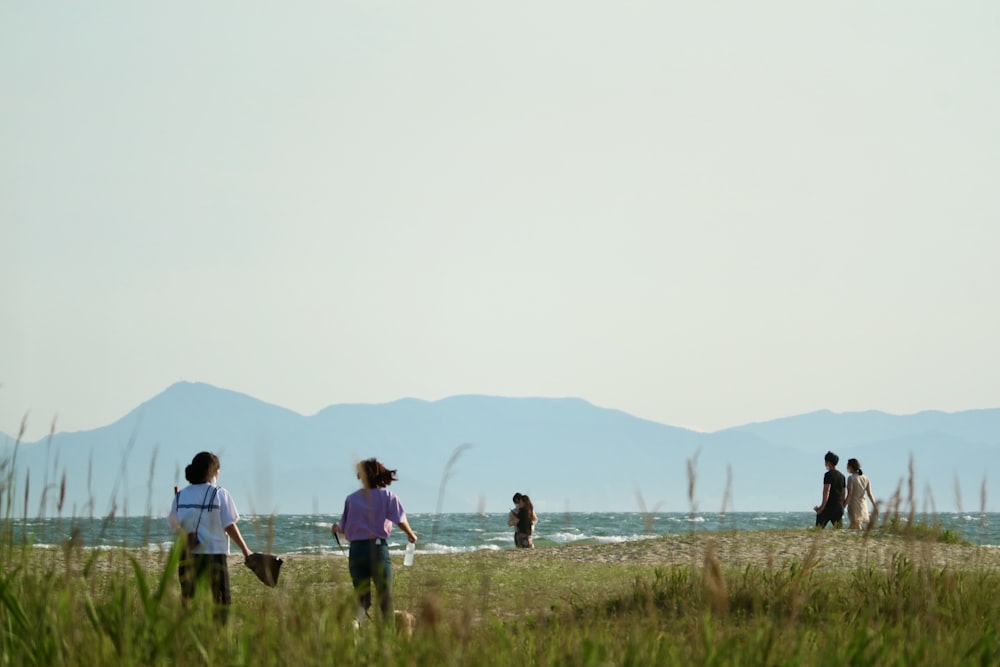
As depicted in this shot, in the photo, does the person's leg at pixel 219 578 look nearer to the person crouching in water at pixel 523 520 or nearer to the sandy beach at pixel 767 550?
the sandy beach at pixel 767 550

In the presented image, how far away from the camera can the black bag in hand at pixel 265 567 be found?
27.0ft

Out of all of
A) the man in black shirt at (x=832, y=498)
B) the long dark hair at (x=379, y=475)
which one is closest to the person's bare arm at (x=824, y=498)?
the man in black shirt at (x=832, y=498)

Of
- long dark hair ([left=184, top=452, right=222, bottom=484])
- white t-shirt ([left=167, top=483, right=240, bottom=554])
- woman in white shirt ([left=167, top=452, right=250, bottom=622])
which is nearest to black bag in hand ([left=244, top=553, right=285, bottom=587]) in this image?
woman in white shirt ([left=167, top=452, right=250, bottom=622])

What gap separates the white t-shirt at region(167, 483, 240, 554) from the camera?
9180mm

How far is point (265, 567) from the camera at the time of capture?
27.6ft

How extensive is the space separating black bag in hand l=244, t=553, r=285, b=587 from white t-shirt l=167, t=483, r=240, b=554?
56 centimetres

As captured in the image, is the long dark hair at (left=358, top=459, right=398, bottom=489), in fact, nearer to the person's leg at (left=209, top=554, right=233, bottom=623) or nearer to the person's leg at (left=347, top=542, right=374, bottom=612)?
the person's leg at (left=347, top=542, right=374, bottom=612)

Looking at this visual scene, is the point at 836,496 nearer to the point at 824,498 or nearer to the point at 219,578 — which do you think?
the point at 824,498

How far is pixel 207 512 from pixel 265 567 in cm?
104

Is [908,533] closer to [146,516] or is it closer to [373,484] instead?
[146,516]

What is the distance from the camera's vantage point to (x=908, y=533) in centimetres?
540

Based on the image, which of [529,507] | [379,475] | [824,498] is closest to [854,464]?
[824,498]

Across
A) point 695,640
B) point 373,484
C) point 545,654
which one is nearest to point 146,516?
point 545,654

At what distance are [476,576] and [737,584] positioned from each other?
5743mm
